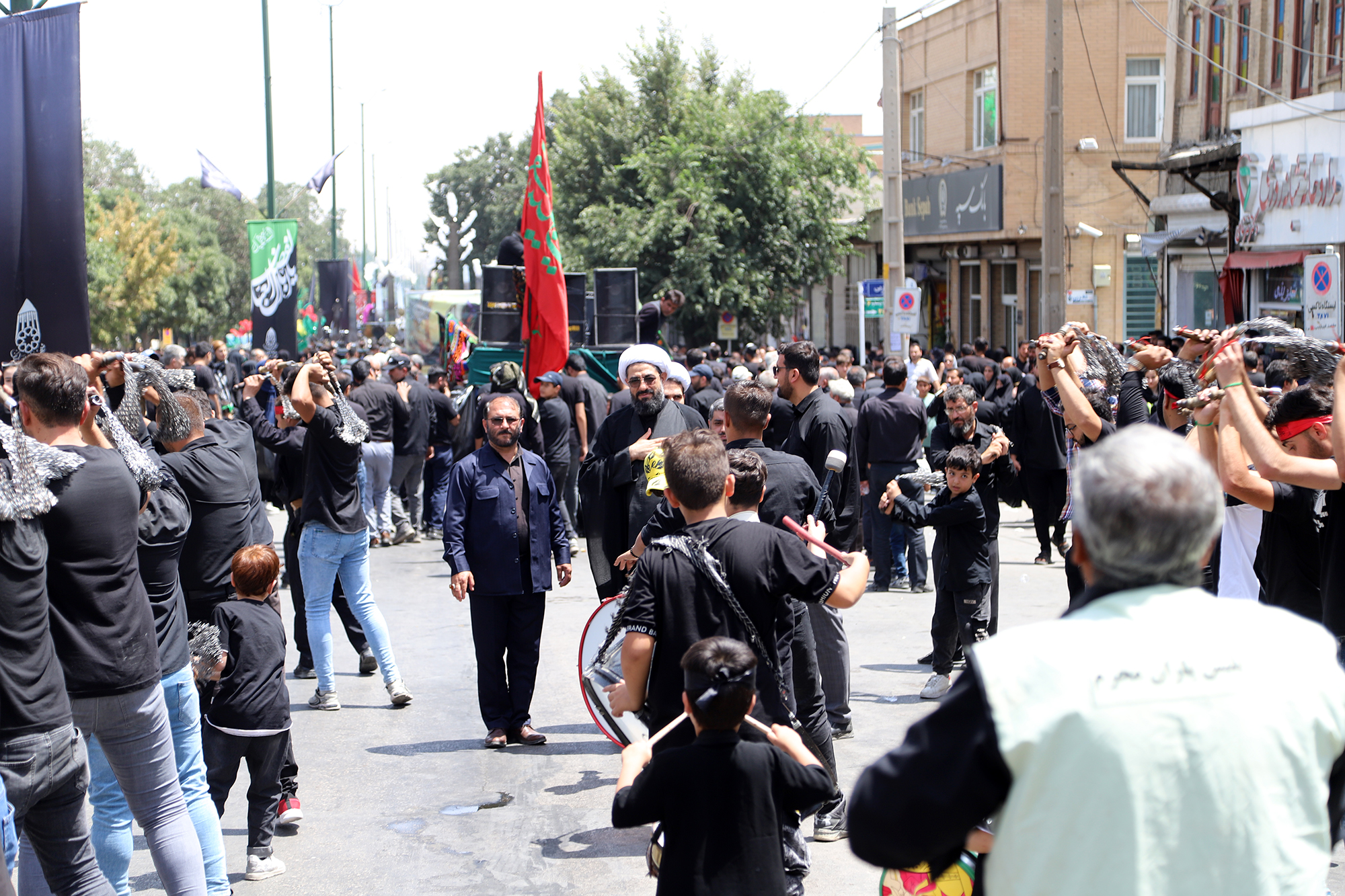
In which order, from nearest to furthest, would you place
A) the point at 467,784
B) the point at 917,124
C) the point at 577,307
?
the point at 467,784 → the point at 577,307 → the point at 917,124

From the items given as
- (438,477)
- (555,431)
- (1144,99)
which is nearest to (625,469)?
(555,431)

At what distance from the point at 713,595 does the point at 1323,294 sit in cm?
1195

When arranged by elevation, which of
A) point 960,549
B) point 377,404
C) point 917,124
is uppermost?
point 917,124

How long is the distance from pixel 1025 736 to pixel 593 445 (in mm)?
5292

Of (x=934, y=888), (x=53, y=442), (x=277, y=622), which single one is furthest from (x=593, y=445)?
(x=934, y=888)

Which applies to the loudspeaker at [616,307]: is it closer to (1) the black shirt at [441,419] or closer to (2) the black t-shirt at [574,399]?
(1) the black shirt at [441,419]

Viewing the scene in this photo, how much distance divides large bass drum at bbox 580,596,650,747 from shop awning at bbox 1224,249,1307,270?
1568cm

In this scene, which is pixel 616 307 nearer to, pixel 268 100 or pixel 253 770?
pixel 268 100

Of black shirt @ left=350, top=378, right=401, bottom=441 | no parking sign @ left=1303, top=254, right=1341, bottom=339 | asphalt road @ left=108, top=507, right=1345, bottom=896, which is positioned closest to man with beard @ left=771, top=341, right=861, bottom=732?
asphalt road @ left=108, top=507, right=1345, bottom=896

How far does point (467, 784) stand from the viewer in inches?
248

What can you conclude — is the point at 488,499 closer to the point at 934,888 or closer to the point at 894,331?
the point at 934,888

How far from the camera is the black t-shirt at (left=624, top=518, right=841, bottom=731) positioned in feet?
12.7

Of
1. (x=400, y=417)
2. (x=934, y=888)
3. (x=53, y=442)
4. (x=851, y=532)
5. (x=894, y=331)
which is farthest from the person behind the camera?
(x=894, y=331)

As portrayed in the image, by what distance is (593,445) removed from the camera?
23.2 ft
